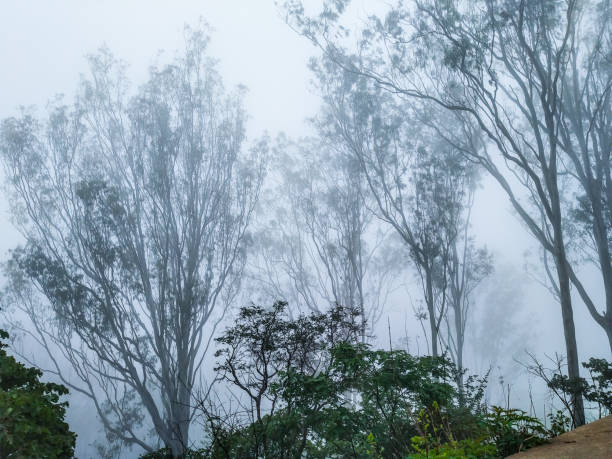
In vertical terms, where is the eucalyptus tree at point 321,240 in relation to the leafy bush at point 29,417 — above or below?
above

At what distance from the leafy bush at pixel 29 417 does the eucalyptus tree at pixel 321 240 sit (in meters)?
10.9

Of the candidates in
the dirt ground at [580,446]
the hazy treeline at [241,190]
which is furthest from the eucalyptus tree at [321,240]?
the dirt ground at [580,446]

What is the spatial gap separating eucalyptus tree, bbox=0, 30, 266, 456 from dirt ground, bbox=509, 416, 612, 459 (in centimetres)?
863

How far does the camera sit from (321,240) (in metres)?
17.3

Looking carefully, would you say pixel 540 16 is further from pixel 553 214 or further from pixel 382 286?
pixel 382 286

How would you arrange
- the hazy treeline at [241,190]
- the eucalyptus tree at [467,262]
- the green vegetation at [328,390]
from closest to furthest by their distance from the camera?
the green vegetation at [328,390], the hazy treeline at [241,190], the eucalyptus tree at [467,262]

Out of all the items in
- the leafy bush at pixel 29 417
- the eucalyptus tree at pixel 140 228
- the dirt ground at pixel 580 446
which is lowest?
the dirt ground at pixel 580 446

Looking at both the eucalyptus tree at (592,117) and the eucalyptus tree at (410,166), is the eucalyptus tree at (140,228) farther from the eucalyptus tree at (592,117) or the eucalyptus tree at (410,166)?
the eucalyptus tree at (592,117)

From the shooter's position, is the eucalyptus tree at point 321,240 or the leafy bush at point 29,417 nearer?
the leafy bush at point 29,417

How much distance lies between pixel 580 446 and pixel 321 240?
1452 centimetres

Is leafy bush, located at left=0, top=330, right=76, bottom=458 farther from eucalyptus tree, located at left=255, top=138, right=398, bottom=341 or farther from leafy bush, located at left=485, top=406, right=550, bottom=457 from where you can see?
eucalyptus tree, located at left=255, top=138, right=398, bottom=341

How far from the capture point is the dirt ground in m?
2.65

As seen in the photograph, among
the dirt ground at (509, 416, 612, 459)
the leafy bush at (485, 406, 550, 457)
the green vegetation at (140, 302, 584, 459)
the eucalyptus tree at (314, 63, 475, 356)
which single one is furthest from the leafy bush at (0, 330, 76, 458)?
the eucalyptus tree at (314, 63, 475, 356)

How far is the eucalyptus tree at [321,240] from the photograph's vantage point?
16844mm
